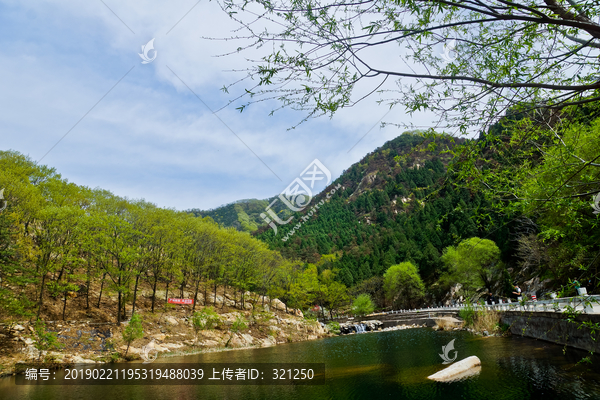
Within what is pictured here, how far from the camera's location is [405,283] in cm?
6506

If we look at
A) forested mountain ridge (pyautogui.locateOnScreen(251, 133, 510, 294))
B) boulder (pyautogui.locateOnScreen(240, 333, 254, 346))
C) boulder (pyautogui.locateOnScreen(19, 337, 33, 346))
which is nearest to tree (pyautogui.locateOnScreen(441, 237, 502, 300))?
forested mountain ridge (pyautogui.locateOnScreen(251, 133, 510, 294))

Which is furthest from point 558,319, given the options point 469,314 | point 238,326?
point 238,326

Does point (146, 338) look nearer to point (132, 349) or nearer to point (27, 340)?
point (132, 349)

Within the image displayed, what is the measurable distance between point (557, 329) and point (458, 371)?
7277 millimetres

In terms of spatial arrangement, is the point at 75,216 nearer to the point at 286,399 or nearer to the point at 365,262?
the point at 286,399

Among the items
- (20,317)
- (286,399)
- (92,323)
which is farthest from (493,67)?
(92,323)

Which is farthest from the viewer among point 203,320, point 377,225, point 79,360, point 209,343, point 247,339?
point 377,225

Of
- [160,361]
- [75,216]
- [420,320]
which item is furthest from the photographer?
[420,320]

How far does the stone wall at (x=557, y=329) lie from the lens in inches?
493

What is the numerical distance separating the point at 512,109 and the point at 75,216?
30168mm

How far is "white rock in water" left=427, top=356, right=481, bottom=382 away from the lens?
40.9ft

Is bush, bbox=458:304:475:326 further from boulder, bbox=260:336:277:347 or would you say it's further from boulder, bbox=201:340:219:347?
boulder, bbox=201:340:219:347

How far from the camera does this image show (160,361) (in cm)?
2292

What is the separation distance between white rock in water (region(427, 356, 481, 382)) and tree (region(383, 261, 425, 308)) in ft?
173
